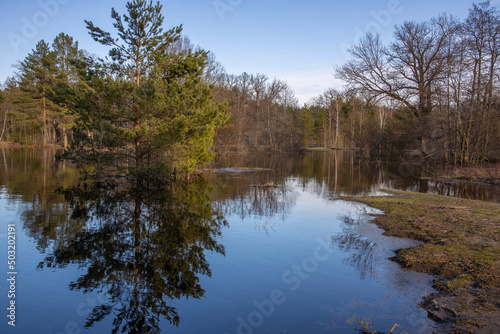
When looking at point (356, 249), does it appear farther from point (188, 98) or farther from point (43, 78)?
point (43, 78)

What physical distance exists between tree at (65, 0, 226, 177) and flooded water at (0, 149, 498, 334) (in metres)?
4.51

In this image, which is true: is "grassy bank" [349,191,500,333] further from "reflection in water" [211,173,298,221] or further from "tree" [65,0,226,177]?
"tree" [65,0,226,177]

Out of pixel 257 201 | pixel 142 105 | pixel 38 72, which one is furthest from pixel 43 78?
pixel 257 201

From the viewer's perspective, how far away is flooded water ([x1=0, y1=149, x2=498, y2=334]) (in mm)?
5211

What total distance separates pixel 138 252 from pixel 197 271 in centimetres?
172

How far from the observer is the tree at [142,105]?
1616 cm

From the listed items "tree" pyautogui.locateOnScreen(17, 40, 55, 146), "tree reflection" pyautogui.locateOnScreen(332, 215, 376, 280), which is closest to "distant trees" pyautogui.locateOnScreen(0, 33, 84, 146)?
"tree" pyautogui.locateOnScreen(17, 40, 55, 146)

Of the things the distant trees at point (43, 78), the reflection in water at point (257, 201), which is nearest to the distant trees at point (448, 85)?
the reflection in water at point (257, 201)

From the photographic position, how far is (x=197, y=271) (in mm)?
7031

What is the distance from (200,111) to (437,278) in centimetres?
1413

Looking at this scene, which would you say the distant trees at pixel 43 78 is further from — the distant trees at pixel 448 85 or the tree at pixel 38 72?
the distant trees at pixel 448 85

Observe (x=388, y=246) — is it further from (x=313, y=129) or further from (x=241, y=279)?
(x=313, y=129)

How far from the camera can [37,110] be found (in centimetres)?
4403

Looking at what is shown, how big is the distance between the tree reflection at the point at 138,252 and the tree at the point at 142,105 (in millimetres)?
3749
